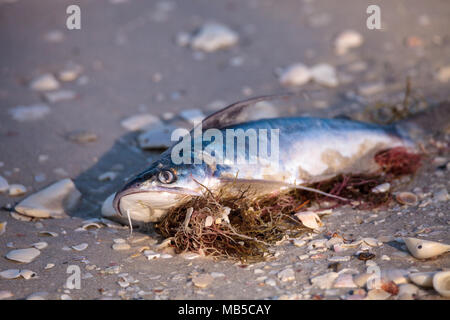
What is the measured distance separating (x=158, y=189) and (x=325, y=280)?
123 cm

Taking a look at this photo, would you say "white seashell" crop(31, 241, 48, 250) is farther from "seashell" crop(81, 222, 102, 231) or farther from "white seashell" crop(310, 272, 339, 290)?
"white seashell" crop(310, 272, 339, 290)

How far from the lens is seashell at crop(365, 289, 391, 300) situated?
274 centimetres

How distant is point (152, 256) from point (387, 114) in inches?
126

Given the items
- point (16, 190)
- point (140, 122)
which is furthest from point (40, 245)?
point (140, 122)

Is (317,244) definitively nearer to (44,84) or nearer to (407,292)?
(407,292)

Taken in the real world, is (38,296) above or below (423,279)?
below

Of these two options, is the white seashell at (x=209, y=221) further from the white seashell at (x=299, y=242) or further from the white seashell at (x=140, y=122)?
the white seashell at (x=140, y=122)

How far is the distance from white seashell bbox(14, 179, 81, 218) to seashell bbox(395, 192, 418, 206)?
8.59 feet

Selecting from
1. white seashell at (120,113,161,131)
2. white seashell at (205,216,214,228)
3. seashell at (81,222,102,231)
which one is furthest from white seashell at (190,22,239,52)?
white seashell at (205,216,214,228)

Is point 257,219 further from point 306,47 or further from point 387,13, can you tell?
point 387,13

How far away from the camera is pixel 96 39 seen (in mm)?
6750

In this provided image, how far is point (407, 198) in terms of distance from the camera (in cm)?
386

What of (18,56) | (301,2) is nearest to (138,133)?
(18,56)

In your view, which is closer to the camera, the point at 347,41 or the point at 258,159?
the point at 258,159
